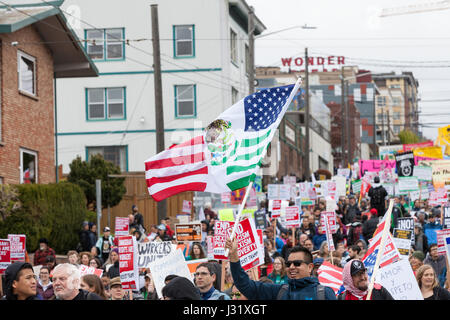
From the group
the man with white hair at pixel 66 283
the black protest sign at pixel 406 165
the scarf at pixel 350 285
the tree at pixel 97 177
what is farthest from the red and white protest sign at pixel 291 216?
the tree at pixel 97 177

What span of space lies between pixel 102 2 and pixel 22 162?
17.9 meters

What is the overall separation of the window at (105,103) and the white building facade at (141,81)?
0.15 feet

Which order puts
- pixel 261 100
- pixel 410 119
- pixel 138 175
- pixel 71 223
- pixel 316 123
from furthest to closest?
pixel 410 119, pixel 316 123, pixel 138 175, pixel 71 223, pixel 261 100

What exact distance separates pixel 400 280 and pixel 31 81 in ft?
64.2

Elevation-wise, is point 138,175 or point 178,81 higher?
point 178,81

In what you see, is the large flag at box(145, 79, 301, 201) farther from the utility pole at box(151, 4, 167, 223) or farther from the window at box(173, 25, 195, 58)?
the window at box(173, 25, 195, 58)

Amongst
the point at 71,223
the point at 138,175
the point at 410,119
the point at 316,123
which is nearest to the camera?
the point at 71,223

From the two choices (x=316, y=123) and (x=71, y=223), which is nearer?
(x=71, y=223)

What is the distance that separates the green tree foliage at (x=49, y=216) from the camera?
22391 millimetres

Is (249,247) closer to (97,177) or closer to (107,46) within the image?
(97,177)

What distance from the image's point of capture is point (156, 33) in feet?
82.4
